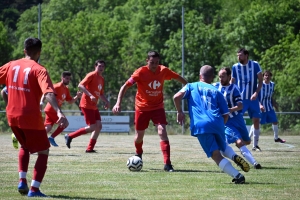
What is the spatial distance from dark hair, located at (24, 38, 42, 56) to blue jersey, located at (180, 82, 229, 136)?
8.12 feet

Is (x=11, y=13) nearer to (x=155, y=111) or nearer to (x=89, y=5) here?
(x=89, y=5)

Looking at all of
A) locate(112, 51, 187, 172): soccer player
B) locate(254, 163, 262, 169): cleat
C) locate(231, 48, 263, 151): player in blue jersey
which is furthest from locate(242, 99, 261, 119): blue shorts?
locate(254, 163, 262, 169): cleat

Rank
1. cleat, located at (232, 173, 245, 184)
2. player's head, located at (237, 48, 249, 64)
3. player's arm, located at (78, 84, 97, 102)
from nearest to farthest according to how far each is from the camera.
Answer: cleat, located at (232, 173, 245, 184) < player's head, located at (237, 48, 249, 64) < player's arm, located at (78, 84, 97, 102)

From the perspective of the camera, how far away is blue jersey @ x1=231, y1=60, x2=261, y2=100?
1503 centimetres

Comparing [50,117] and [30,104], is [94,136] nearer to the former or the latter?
[50,117]

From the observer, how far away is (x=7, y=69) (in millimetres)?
8914

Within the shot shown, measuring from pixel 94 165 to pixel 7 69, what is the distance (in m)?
4.53

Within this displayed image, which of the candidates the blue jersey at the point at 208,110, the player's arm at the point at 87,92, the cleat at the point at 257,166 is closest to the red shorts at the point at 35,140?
the blue jersey at the point at 208,110

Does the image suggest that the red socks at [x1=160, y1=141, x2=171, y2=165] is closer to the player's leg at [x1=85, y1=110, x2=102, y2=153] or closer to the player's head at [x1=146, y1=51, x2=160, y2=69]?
the player's head at [x1=146, y1=51, x2=160, y2=69]

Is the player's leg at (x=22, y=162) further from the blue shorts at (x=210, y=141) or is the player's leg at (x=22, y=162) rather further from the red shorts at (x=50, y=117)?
the red shorts at (x=50, y=117)

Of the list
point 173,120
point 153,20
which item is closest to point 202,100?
point 173,120

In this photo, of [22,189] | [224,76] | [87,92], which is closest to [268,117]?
[87,92]

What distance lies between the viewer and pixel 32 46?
870 centimetres

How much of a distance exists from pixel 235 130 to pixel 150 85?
177cm
